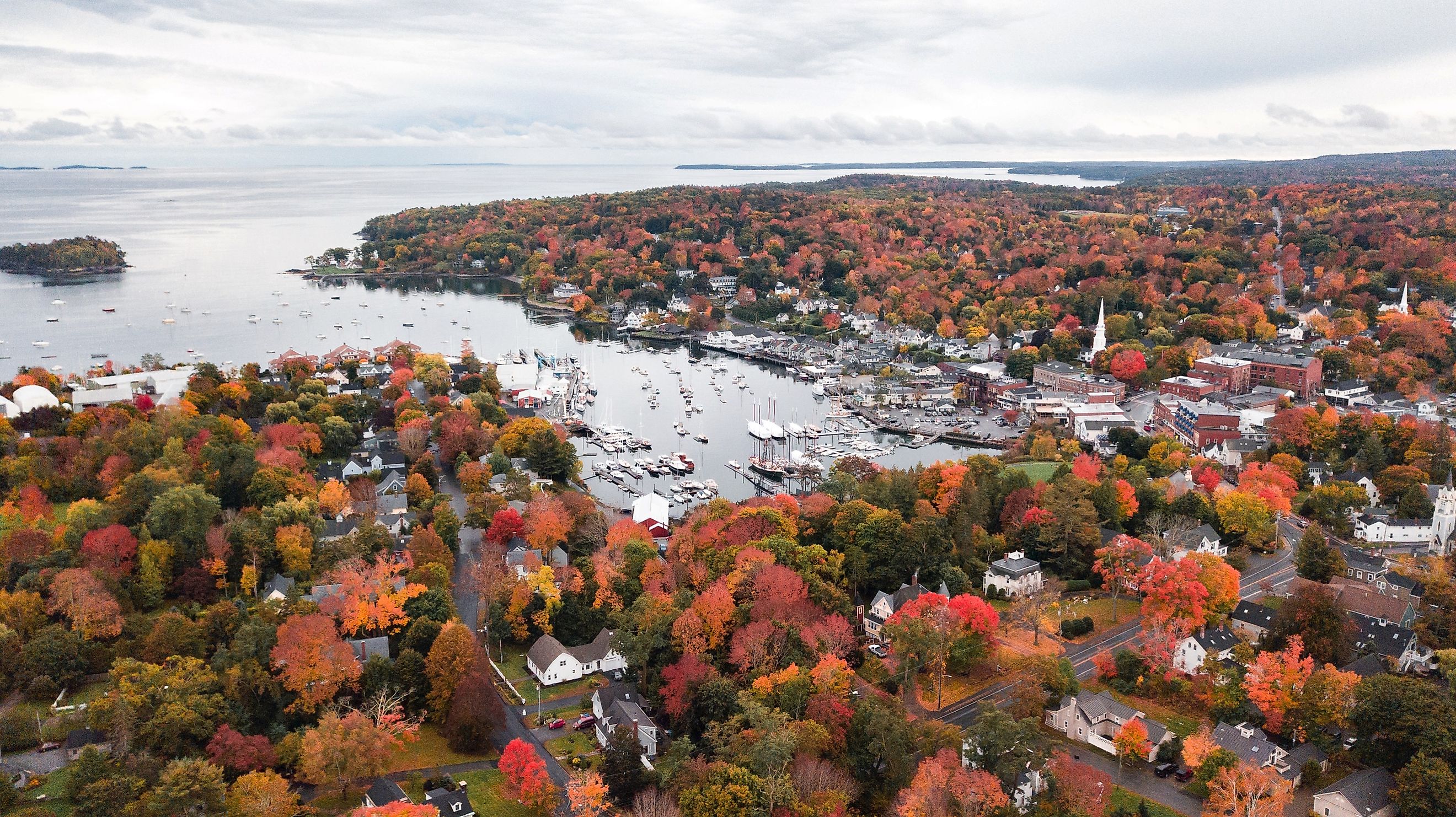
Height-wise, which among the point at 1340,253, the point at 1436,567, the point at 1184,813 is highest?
the point at 1340,253

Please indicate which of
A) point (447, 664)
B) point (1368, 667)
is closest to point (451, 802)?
point (447, 664)

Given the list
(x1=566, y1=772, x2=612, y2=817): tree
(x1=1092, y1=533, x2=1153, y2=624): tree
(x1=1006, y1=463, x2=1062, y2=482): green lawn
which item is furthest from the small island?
(x1=1092, y1=533, x2=1153, y2=624): tree

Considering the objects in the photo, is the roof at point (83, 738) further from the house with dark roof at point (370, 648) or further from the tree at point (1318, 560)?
the tree at point (1318, 560)

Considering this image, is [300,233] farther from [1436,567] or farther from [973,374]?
[1436,567]

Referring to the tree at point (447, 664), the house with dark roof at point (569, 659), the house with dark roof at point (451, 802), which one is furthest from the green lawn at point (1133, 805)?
the tree at point (447, 664)

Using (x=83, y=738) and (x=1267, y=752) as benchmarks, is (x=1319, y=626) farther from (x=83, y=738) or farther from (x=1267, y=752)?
(x=83, y=738)

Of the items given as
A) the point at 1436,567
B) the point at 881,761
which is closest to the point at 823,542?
the point at 881,761
